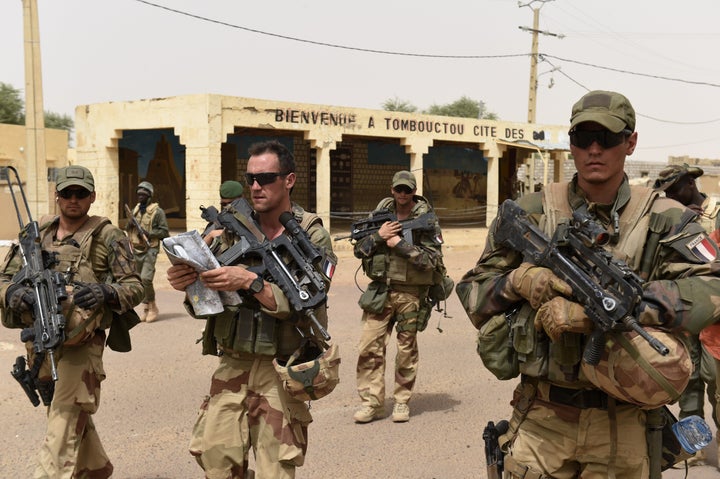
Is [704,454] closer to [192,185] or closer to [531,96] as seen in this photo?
[192,185]

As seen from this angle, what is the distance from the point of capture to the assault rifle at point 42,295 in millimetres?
4047

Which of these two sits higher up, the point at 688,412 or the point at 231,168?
the point at 231,168

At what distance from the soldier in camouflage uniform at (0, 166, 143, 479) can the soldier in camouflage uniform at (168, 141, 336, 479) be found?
0.84 metres

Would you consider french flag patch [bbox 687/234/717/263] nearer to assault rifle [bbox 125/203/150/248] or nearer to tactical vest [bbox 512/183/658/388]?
tactical vest [bbox 512/183/658/388]

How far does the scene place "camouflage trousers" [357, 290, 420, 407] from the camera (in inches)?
251

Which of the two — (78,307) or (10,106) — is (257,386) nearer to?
(78,307)

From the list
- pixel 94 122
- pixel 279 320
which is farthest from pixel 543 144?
pixel 279 320

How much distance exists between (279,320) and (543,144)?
21.6 meters

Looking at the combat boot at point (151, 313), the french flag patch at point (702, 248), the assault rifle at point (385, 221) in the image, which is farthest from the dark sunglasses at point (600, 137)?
the combat boot at point (151, 313)

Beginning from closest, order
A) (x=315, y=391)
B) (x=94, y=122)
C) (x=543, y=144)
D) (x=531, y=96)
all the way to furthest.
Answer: (x=315, y=391) → (x=94, y=122) → (x=543, y=144) → (x=531, y=96)

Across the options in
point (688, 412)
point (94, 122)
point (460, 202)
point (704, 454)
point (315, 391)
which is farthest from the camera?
point (460, 202)

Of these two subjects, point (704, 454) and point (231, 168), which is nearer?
point (704, 454)

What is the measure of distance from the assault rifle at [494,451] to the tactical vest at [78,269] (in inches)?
93.0

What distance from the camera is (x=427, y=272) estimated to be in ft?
21.6
